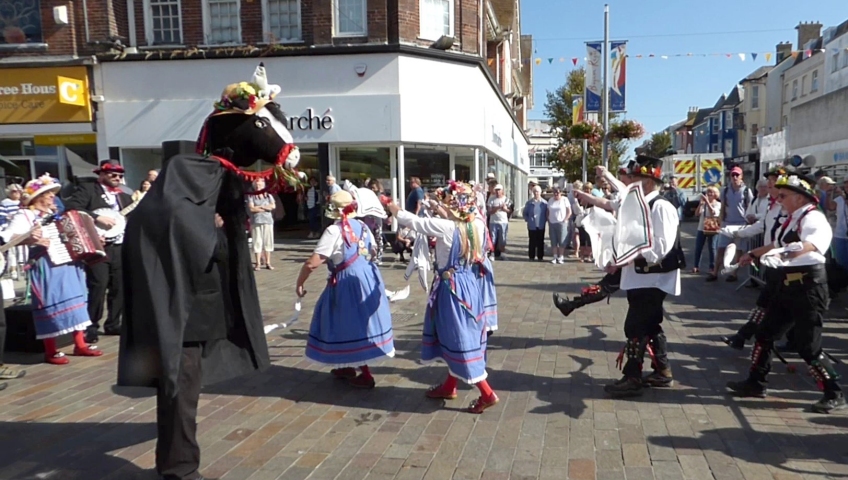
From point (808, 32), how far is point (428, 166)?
4112 cm

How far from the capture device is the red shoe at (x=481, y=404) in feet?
15.3

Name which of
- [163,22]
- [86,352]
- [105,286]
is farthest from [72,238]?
[163,22]

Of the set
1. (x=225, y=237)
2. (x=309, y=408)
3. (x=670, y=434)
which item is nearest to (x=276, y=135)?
(x=225, y=237)

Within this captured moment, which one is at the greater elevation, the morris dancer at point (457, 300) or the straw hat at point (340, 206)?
the straw hat at point (340, 206)

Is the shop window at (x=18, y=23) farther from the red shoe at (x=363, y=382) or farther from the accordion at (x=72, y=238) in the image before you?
the red shoe at (x=363, y=382)

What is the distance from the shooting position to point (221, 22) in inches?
630

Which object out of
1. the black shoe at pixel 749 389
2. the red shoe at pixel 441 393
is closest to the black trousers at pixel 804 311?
the black shoe at pixel 749 389

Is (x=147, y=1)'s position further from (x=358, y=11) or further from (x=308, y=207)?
(x=308, y=207)

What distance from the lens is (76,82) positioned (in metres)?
16.1

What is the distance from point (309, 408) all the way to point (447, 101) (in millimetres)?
12441

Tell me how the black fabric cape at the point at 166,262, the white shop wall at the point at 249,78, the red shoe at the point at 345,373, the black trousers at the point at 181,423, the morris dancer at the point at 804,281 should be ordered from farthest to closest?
the white shop wall at the point at 249,78 < the red shoe at the point at 345,373 < the morris dancer at the point at 804,281 < the black trousers at the point at 181,423 < the black fabric cape at the point at 166,262

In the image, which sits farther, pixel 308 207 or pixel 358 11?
pixel 308 207

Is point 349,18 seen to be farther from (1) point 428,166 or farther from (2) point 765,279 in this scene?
(2) point 765,279

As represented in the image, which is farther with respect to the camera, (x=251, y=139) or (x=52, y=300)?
(x=52, y=300)
